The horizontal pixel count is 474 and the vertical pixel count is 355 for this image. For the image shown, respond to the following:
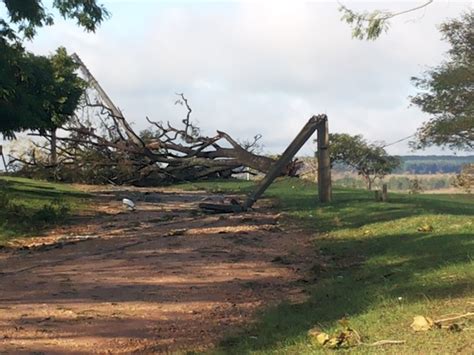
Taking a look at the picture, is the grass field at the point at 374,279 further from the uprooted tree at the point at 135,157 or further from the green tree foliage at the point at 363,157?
the green tree foliage at the point at 363,157

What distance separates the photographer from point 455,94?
107 ft

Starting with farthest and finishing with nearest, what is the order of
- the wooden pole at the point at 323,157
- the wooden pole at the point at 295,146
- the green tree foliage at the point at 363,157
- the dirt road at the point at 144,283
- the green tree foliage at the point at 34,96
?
the green tree foliage at the point at 363,157 → the wooden pole at the point at 323,157 → the wooden pole at the point at 295,146 → the green tree foliage at the point at 34,96 → the dirt road at the point at 144,283

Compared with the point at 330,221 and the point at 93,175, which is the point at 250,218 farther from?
the point at 93,175

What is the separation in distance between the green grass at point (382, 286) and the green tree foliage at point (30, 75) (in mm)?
6446

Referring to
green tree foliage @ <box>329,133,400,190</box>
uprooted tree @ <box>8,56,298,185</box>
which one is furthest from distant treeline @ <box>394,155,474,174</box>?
uprooted tree @ <box>8,56,298,185</box>

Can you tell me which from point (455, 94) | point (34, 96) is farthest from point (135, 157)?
point (455, 94)

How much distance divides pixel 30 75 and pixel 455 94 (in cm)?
2151

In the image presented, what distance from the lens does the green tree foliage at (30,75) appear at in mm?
13695

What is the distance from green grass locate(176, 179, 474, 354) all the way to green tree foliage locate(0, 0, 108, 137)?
645 cm

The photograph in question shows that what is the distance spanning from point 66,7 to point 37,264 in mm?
7088

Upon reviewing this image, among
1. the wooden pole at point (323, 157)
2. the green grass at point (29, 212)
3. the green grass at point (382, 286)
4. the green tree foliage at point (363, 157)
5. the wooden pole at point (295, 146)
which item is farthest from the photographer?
the green tree foliage at point (363, 157)

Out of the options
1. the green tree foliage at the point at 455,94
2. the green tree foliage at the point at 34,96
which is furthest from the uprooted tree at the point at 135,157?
the green tree foliage at the point at 455,94

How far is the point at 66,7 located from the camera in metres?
14.7

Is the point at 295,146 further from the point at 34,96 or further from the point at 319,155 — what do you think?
the point at 34,96
